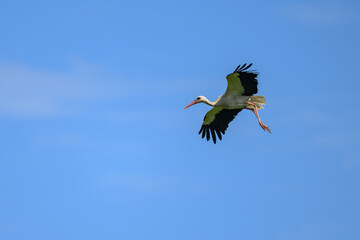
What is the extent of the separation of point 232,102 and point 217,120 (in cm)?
152

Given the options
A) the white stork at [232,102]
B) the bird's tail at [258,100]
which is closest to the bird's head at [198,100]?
the white stork at [232,102]

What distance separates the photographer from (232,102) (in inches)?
1013

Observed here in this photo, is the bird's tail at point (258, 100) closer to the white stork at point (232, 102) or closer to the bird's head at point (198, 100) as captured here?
the white stork at point (232, 102)

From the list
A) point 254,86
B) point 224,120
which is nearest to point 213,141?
point 224,120

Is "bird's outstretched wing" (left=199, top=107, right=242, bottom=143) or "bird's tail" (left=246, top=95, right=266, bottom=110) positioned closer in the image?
"bird's tail" (left=246, top=95, right=266, bottom=110)

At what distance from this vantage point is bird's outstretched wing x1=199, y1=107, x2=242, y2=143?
26.9m

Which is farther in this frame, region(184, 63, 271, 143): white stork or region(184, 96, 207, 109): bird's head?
region(184, 96, 207, 109): bird's head

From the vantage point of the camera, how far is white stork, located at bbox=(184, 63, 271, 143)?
24625mm

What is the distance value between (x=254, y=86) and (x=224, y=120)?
245 centimetres

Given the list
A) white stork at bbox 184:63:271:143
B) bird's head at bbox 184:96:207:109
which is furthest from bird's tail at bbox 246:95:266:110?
bird's head at bbox 184:96:207:109

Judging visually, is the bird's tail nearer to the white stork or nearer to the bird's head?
the white stork

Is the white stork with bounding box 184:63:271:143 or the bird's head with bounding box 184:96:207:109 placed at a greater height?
the bird's head with bounding box 184:96:207:109

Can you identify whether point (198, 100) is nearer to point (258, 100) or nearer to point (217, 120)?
point (217, 120)

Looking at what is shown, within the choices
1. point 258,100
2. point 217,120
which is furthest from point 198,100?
point 258,100
